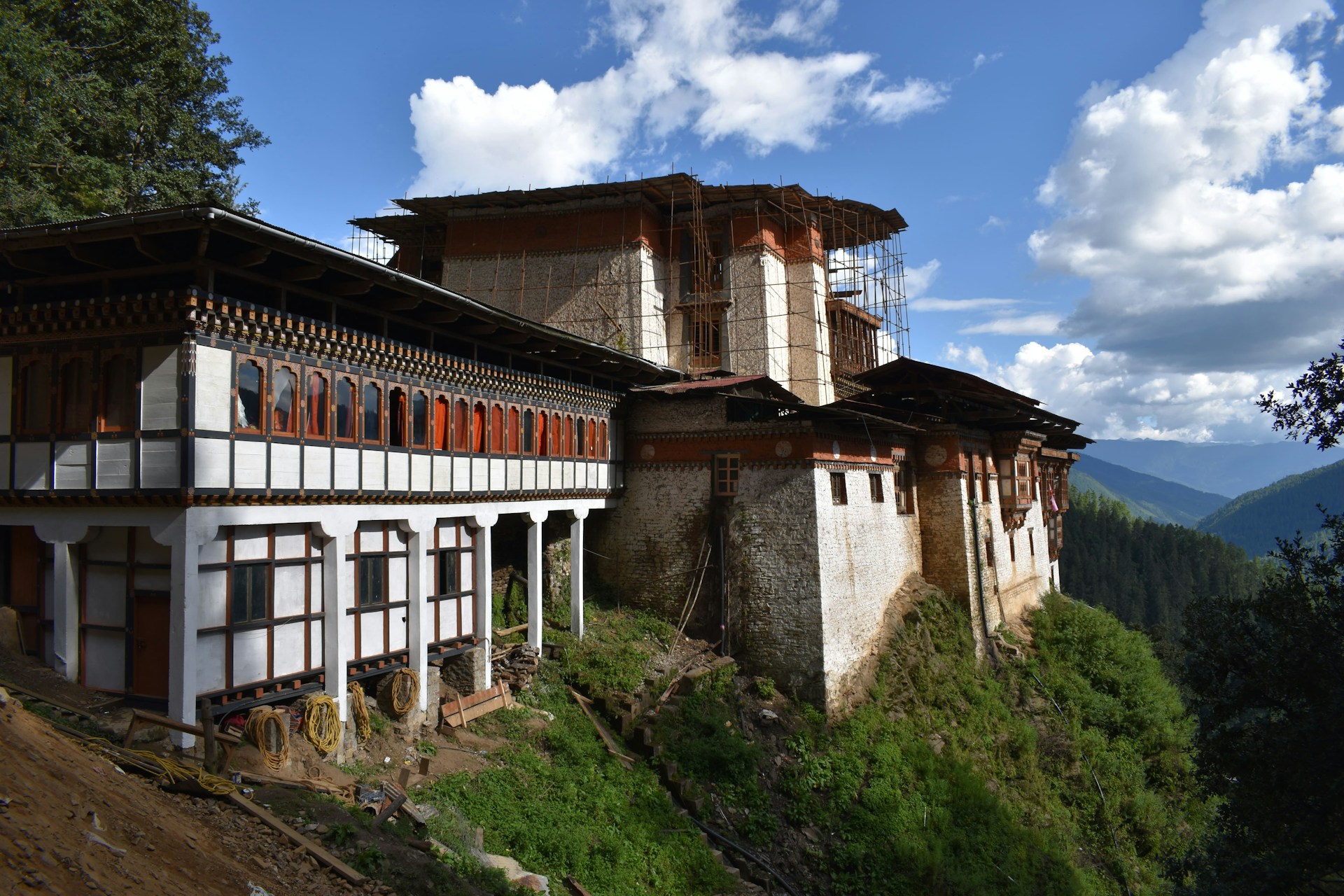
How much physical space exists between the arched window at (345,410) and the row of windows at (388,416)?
0.01 metres

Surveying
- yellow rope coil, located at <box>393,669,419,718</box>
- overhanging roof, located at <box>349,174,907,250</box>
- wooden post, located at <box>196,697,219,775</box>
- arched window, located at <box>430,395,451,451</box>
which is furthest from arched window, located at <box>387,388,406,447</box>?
overhanging roof, located at <box>349,174,907,250</box>

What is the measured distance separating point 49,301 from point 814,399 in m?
24.8

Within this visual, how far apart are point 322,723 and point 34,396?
6.57m

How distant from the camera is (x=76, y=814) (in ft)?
24.0

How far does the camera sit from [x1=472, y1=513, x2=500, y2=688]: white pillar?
55.0ft

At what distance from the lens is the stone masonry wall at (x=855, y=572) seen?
20.5 m

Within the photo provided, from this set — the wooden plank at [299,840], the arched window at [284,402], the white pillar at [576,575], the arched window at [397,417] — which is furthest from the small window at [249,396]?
the white pillar at [576,575]

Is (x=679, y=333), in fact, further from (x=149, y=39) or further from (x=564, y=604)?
(x=149, y=39)

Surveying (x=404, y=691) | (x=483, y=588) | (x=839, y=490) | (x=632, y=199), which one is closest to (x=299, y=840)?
(x=404, y=691)

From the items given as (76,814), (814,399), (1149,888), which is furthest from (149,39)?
(1149,888)

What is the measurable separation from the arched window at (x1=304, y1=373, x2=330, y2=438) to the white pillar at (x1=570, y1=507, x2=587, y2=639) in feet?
27.3

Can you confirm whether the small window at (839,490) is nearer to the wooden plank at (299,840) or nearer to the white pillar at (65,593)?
the wooden plank at (299,840)

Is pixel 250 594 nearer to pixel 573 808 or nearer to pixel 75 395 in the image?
pixel 75 395

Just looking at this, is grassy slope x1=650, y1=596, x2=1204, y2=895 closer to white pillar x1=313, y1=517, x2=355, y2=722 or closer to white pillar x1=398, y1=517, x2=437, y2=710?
white pillar x1=398, y1=517, x2=437, y2=710
